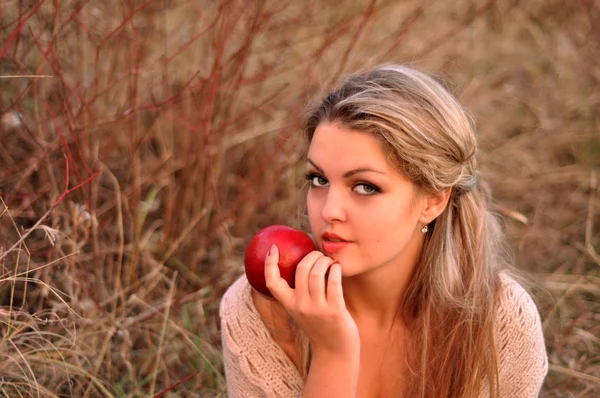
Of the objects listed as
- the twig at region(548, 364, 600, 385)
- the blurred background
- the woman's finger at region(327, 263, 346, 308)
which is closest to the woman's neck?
the woman's finger at region(327, 263, 346, 308)

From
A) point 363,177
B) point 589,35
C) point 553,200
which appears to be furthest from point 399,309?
point 589,35

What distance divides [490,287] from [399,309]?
1.04 feet

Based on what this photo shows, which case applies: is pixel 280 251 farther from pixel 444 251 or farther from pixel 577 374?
pixel 577 374

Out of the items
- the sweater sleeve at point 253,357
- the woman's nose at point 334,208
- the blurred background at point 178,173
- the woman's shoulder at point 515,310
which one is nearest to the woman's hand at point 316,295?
the woman's nose at point 334,208

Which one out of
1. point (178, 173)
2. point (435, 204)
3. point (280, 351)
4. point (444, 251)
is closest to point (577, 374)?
point (444, 251)

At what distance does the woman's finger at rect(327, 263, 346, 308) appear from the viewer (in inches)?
79.8

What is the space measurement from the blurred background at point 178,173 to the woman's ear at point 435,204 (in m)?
0.52

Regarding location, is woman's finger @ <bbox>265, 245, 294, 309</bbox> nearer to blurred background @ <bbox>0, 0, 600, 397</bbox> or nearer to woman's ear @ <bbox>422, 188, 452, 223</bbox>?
woman's ear @ <bbox>422, 188, 452, 223</bbox>

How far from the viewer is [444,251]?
2387 millimetres

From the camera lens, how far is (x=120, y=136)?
11.5 feet

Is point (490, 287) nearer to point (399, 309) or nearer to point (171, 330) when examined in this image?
point (399, 309)

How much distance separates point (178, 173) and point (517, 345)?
1967 mm

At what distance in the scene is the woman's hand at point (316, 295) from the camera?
2.02 metres

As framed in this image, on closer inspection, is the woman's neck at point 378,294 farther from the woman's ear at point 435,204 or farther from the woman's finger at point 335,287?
the woman's finger at point 335,287
